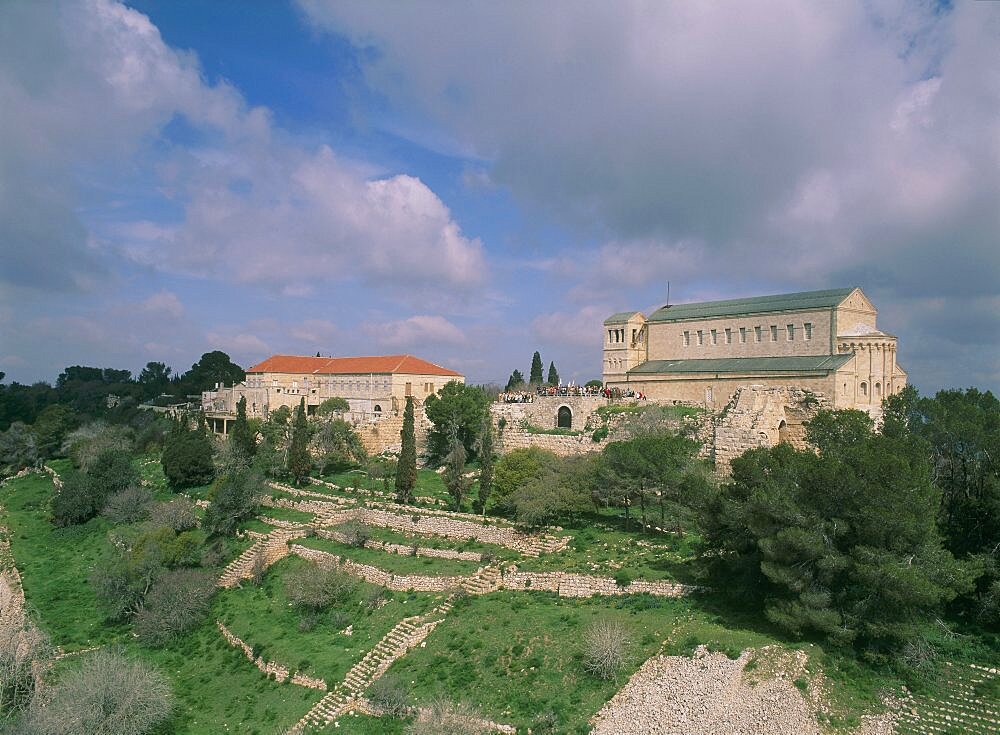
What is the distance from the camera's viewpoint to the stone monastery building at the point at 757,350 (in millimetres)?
32625

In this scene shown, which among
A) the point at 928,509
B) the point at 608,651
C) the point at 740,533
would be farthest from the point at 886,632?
the point at 608,651

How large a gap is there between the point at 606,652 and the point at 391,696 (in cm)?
554

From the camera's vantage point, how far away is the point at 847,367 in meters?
32.0

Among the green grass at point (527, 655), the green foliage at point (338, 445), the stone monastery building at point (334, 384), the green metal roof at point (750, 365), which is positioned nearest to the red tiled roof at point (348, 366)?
the stone monastery building at point (334, 384)

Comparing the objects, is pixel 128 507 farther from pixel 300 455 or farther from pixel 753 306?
pixel 753 306

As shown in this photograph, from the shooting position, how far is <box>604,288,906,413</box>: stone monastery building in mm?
32625

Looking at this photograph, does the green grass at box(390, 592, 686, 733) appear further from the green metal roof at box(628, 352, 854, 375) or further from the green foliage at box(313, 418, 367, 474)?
the green foliage at box(313, 418, 367, 474)

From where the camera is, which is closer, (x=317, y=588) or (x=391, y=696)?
(x=391, y=696)

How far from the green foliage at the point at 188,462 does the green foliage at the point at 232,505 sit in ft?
30.6

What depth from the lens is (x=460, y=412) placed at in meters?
38.9

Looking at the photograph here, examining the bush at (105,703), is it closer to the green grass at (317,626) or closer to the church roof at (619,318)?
the green grass at (317,626)

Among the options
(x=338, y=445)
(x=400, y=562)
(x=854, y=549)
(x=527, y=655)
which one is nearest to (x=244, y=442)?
(x=338, y=445)

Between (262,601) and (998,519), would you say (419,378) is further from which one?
(998,519)

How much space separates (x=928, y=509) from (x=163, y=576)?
2515cm
